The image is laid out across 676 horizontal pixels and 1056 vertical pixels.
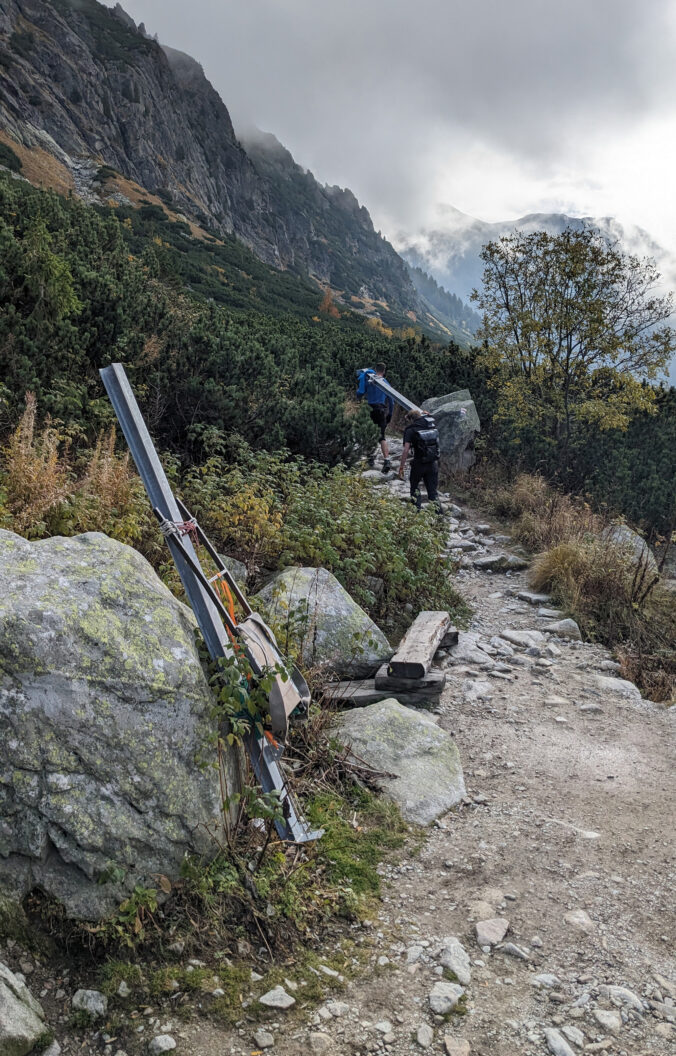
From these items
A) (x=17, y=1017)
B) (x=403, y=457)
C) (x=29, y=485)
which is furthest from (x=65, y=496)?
(x=403, y=457)

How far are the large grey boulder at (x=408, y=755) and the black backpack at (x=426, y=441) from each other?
6.08m

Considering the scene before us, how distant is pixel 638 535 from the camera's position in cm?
1127

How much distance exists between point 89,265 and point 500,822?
8.07 metres

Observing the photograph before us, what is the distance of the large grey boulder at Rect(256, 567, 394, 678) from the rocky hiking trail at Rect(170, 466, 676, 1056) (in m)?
0.78

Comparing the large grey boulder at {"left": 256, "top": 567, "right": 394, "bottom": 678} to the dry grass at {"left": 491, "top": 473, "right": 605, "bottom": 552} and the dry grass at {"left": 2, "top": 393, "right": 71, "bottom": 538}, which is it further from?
the dry grass at {"left": 491, "top": 473, "right": 605, "bottom": 552}

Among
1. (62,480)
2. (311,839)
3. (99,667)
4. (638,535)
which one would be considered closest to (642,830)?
(311,839)

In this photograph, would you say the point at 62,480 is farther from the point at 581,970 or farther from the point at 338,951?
the point at 581,970

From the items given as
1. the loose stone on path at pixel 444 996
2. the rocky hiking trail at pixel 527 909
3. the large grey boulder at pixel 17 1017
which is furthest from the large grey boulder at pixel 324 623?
the large grey boulder at pixel 17 1017

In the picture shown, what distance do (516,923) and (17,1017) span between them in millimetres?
2189

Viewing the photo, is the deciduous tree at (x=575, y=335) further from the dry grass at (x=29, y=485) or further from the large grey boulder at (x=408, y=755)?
the dry grass at (x=29, y=485)

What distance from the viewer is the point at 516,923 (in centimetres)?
313

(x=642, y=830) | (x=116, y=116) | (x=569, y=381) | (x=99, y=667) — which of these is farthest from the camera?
(x=116, y=116)

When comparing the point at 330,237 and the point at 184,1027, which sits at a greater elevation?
the point at 330,237

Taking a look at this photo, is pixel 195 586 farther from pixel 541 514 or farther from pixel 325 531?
pixel 541 514
